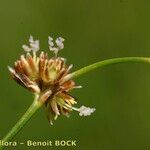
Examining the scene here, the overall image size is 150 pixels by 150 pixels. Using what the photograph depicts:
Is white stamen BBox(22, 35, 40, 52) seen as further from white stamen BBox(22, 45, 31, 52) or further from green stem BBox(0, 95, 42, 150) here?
green stem BBox(0, 95, 42, 150)

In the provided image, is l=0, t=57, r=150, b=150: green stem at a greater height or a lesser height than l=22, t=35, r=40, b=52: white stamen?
lesser

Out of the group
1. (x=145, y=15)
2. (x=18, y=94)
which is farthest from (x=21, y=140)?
(x=145, y=15)

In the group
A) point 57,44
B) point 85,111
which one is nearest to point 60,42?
point 57,44

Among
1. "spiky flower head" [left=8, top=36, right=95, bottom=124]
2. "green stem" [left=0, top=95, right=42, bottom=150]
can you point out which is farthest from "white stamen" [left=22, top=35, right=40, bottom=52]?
"green stem" [left=0, top=95, right=42, bottom=150]

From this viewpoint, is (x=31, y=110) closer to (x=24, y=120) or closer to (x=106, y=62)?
(x=24, y=120)

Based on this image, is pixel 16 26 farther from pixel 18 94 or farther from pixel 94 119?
pixel 94 119

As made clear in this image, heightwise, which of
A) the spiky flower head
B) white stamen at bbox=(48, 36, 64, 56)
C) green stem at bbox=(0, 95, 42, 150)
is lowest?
green stem at bbox=(0, 95, 42, 150)

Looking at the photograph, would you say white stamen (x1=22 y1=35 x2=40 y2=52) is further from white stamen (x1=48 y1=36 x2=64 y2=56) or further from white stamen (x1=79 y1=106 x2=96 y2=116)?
white stamen (x1=79 y1=106 x2=96 y2=116)

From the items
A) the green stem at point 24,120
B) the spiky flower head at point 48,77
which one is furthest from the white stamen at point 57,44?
the green stem at point 24,120

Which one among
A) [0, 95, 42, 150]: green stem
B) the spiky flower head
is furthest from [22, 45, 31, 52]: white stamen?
[0, 95, 42, 150]: green stem
